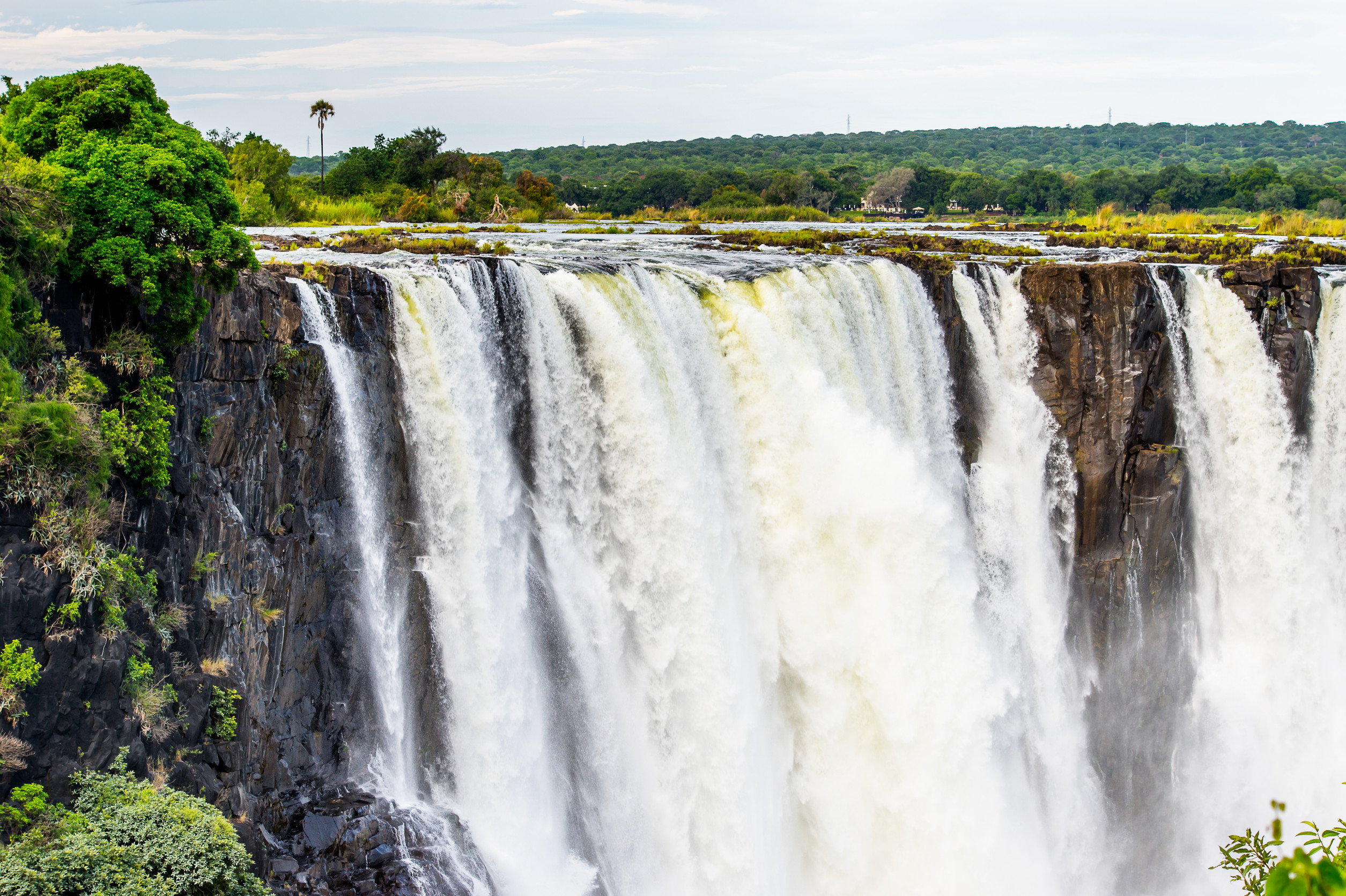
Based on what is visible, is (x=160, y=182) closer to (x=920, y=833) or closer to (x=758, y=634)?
(x=758, y=634)

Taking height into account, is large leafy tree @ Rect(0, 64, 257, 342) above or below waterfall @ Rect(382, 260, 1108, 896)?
above

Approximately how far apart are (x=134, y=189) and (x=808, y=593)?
13.9 metres

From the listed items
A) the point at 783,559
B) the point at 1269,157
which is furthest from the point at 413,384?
the point at 1269,157

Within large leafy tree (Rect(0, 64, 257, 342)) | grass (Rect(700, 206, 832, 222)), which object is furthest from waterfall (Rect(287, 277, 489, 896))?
grass (Rect(700, 206, 832, 222))

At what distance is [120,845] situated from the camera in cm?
1226

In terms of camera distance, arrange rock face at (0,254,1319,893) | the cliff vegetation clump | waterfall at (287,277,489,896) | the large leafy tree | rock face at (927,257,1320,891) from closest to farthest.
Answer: the cliff vegetation clump → rock face at (0,254,1319,893) → the large leafy tree → waterfall at (287,277,489,896) → rock face at (927,257,1320,891)

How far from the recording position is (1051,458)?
26594 millimetres

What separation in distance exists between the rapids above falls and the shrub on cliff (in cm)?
335

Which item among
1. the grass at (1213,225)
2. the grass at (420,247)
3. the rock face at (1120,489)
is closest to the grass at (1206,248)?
the grass at (1213,225)

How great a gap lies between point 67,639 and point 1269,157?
555 feet

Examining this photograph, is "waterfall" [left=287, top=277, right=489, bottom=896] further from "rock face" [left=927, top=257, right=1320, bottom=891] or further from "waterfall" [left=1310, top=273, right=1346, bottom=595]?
"waterfall" [left=1310, top=273, right=1346, bottom=595]

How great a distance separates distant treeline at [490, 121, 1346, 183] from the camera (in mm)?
117562

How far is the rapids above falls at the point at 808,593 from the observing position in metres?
17.5

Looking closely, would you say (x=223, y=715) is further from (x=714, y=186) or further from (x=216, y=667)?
(x=714, y=186)
